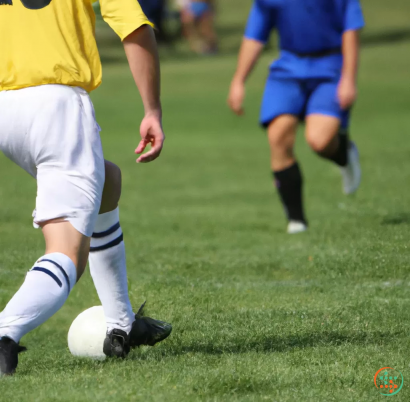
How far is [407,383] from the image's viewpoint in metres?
3.29

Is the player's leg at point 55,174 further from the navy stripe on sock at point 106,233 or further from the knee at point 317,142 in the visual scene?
the knee at point 317,142

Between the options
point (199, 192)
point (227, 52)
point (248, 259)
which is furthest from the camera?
point (227, 52)

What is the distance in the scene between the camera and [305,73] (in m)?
7.12

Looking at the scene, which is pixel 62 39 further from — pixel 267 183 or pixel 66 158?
pixel 267 183

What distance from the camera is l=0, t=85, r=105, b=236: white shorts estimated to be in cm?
324

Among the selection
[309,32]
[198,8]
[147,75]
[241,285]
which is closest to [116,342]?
[147,75]

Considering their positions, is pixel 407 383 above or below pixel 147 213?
above

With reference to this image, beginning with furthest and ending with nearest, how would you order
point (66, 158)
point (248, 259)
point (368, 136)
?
1. point (368, 136)
2. point (248, 259)
3. point (66, 158)

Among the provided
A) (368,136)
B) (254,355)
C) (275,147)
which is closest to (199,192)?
(275,147)

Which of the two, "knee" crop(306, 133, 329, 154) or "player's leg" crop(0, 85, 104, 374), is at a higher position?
"player's leg" crop(0, 85, 104, 374)

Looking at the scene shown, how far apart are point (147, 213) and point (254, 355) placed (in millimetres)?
5583

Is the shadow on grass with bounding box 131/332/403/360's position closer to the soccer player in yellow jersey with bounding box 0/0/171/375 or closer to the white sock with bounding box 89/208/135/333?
the white sock with bounding box 89/208/135/333

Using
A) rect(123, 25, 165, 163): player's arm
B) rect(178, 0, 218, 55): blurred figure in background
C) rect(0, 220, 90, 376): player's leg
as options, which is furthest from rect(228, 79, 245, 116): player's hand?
rect(178, 0, 218, 55): blurred figure in background

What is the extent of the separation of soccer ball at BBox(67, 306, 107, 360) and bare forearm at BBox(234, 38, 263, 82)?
3.76m
